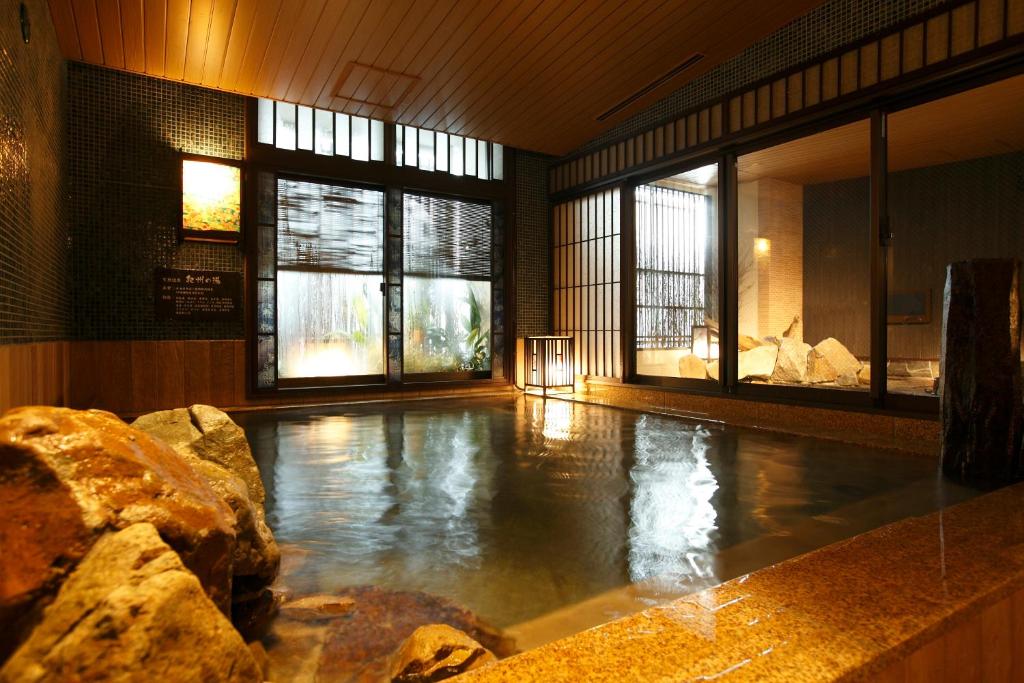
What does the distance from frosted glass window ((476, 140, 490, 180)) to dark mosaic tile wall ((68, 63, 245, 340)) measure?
3.17 m

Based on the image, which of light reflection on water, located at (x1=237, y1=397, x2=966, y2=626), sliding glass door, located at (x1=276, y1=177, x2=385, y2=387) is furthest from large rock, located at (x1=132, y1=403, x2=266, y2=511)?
sliding glass door, located at (x1=276, y1=177, x2=385, y2=387)

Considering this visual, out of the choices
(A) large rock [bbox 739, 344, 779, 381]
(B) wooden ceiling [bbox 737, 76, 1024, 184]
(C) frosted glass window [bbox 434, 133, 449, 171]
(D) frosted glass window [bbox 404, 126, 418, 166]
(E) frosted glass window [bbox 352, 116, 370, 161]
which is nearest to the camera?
(B) wooden ceiling [bbox 737, 76, 1024, 184]

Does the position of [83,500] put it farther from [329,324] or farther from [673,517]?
[329,324]

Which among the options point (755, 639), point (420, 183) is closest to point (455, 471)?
point (755, 639)

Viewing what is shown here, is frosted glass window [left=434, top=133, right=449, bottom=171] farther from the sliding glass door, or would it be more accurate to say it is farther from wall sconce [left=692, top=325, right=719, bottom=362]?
wall sconce [left=692, top=325, right=719, bottom=362]

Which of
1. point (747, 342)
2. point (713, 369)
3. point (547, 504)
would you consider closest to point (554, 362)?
point (713, 369)

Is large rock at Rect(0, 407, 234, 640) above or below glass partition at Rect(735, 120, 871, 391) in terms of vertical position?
below

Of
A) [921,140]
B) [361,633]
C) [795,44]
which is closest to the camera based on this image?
[361,633]

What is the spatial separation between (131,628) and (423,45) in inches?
184

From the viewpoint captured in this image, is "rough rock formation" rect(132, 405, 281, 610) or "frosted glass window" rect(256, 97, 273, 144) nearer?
"rough rock formation" rect(132, 405, 281, 610)

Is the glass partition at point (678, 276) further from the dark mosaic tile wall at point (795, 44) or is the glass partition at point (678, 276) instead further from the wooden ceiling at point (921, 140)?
the dark mosaic tile wall at point (795, 44)

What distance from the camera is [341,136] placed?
678 centimetres

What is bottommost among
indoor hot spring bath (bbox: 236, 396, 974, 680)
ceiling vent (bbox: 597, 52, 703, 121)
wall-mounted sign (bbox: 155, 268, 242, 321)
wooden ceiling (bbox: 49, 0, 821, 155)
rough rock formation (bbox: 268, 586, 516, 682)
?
rough rock formation (bbox: 268, 586, 516, 682)

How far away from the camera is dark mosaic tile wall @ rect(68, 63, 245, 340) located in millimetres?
5438
